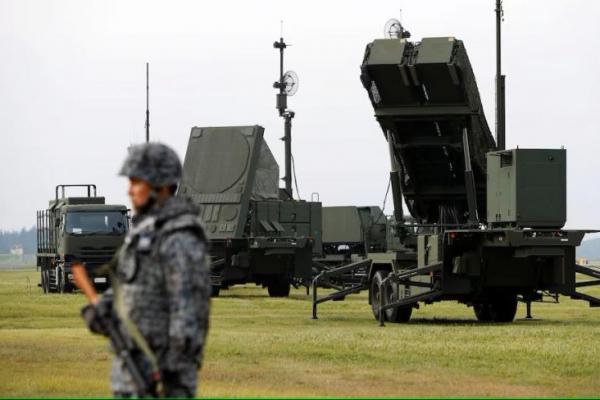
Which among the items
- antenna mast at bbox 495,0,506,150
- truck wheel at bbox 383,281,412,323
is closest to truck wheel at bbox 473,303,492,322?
truck wheel at bbox 383,281,412,323

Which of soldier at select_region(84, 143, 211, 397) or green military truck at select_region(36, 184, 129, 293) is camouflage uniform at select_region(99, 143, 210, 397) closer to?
soldier at select_region(84, 143, 211, 397)

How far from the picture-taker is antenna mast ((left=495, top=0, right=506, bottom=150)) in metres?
29.3

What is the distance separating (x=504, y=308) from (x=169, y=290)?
22.1 meters

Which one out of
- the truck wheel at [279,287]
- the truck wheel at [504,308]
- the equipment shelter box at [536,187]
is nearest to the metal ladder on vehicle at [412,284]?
the truck wheel at [504,308]

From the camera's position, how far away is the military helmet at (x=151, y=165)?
7652 mm

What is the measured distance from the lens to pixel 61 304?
37.3 meters

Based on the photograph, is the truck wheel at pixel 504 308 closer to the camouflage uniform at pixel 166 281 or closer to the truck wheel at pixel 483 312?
the truck wheel at pixel 483 312

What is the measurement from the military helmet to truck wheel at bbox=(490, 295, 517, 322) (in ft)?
71.1

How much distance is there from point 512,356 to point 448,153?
7.78 meters

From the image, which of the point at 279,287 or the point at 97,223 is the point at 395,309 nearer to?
the point at 279,287

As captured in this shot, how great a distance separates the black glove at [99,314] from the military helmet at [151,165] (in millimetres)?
634

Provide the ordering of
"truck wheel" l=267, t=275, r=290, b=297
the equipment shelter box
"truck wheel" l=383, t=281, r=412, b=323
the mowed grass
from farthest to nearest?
"truck wheel" l=267, t=275, r=290, b=297 < "truck wheel" l=383, t=281, r=412, b=323 < the equipment shelter box < the mowed grass

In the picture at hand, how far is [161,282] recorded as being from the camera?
7.68 meters

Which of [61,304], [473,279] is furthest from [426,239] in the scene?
[61,304]
